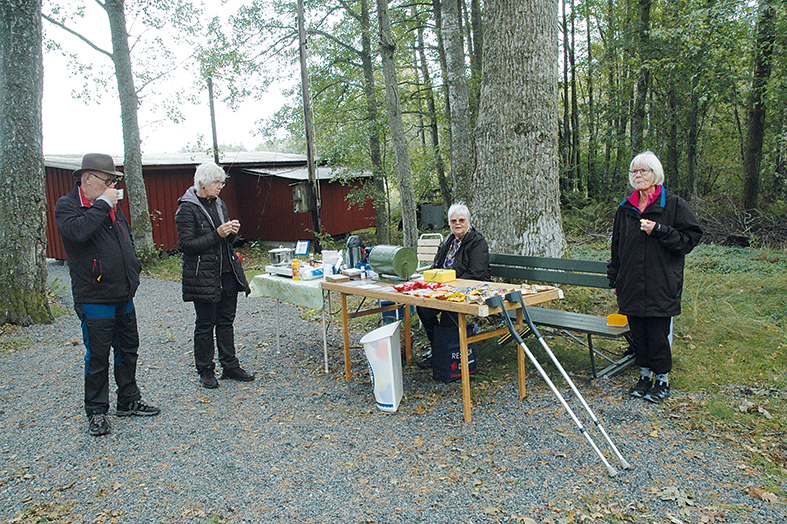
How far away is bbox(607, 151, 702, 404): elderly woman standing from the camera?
10.9ft

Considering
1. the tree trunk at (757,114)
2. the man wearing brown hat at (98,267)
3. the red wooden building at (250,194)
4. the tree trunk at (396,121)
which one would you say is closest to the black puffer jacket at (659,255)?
the man wearing brown hat at (98,267)

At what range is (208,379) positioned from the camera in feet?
14.2

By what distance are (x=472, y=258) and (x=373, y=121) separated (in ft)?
31.6

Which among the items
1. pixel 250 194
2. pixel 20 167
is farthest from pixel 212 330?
pixel 250 194

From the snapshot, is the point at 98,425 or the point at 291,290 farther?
the point at 291,290

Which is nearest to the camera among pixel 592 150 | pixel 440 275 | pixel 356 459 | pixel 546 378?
pixel 546 378

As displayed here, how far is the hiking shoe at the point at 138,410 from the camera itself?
378 cm

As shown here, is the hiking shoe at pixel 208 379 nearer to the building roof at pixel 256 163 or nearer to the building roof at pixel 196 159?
the building roof at pixel 196 159

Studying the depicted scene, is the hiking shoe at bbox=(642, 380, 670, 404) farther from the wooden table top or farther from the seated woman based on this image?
the seated woman

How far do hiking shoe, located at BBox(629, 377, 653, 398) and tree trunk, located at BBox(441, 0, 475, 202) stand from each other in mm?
5134

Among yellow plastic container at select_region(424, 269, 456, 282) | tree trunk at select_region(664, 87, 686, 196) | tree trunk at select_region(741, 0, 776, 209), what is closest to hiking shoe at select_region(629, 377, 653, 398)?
yellow plastic container at select_region(424, 269, 456, 282)

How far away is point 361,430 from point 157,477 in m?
1.22

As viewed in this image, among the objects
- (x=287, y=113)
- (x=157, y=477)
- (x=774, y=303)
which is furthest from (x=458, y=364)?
(x=287, y=113)

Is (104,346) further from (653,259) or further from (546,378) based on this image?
(653,259)
